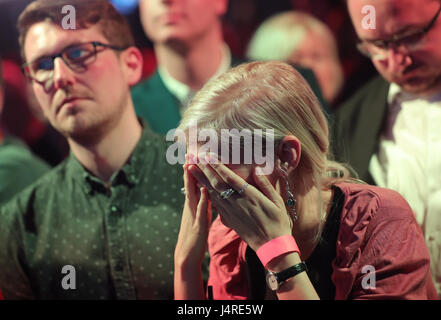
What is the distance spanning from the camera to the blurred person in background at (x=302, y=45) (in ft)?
6.75

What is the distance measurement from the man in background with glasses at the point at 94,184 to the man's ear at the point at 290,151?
0.44 meters

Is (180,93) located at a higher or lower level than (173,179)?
higher

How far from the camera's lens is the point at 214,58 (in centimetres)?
192

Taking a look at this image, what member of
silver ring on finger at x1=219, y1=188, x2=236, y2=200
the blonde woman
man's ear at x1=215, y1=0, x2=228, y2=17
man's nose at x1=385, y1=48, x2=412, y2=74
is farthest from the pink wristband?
man's ear at x1=215, y1=0, x2=228, y2=17

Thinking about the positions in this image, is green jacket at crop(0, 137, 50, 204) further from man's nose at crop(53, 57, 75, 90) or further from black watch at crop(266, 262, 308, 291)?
black watch at crop(266, 262, 308, 291)

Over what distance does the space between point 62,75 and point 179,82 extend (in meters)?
0.45

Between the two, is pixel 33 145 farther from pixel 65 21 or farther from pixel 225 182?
pixel 225 182

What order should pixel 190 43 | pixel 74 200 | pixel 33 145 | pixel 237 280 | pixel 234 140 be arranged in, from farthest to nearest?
pixel 33 145
pixel 190 43
pixel 74 200
pixel 237 280
pixel 234 140

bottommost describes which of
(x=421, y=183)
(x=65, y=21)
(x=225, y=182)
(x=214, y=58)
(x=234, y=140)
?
(x=421, y=183)

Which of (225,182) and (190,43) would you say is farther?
(190,43)

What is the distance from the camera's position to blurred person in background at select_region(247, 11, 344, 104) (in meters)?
2.06
